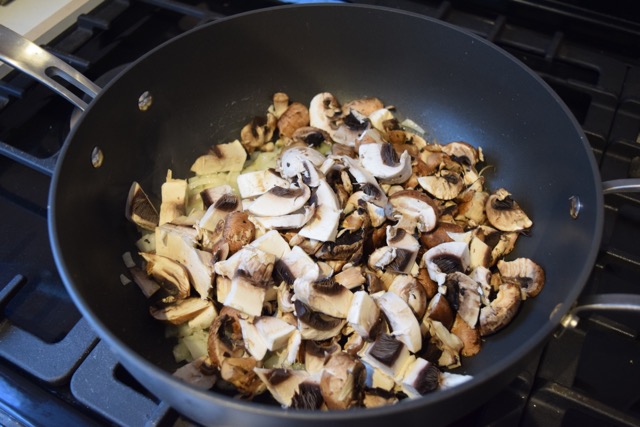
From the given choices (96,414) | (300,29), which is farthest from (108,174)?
(300,29)

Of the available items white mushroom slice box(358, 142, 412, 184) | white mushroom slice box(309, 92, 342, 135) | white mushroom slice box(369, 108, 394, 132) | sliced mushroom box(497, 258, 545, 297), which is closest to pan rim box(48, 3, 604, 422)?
sliced mushroom box(497, 258, 545, 297)

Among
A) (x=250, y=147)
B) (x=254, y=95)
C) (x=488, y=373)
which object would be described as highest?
(x=254, y=95)

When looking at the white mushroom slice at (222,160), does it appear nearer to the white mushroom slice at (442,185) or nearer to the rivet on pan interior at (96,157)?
the rivet on pan interior at (96,157)

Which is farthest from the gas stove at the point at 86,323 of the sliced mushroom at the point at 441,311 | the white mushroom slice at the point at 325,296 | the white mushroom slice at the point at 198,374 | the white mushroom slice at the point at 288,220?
the white mushroom slice at the point at 288,220

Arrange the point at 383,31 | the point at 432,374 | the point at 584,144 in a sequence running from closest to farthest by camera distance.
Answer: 1. the point at 432,374
2. the point at 584,144
3. the point at 383,31

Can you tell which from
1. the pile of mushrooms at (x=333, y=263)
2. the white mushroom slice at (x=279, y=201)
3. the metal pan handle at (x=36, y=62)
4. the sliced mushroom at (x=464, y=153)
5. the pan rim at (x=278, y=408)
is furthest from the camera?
the sliced mushroom at (x=464, y=153)

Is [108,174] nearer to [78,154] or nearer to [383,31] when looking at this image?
[78,154]

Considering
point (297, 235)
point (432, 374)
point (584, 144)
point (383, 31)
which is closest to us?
point (432, 374)
